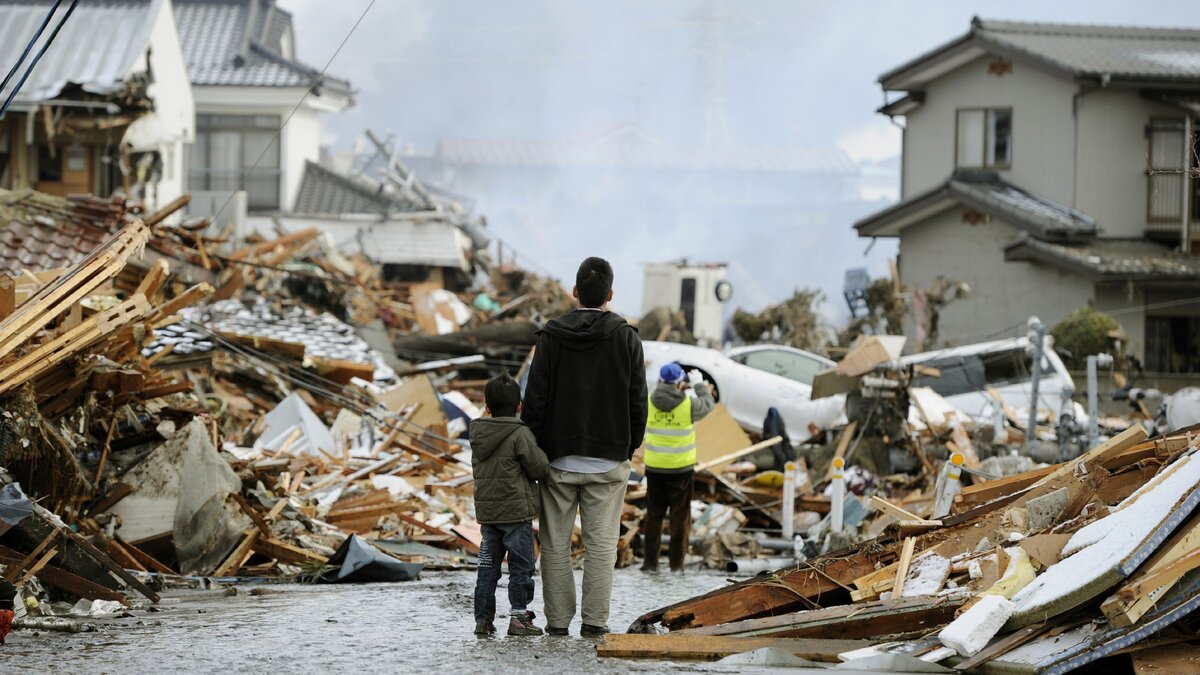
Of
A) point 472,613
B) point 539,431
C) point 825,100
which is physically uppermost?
point 825,100

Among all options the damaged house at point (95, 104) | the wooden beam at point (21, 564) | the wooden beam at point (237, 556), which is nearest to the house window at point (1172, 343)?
the damaged house at point (95, 104)

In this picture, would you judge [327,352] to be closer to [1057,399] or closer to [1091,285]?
[1057,399]

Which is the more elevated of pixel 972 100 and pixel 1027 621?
pixel 972 100

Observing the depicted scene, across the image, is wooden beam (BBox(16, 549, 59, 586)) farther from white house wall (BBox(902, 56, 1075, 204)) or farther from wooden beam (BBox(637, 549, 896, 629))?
white house wall (BBox(902, 56, 1075, 204))

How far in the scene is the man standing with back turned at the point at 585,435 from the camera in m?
8.22

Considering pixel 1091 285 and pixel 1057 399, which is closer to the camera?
pixel 1057 399

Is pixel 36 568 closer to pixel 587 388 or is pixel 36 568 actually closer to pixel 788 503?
pixel 587 388

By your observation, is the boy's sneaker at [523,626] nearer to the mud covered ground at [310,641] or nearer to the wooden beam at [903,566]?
the mud covered ground at [310,641]

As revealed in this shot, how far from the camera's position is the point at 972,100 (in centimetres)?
3638

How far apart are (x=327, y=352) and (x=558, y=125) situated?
81599 millimetres

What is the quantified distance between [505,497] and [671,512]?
17.0ft

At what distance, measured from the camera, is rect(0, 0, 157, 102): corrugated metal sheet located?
27.2 metres

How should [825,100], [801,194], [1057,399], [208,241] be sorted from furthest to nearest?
[825,100], [801,194], [1057,399], [208,241]

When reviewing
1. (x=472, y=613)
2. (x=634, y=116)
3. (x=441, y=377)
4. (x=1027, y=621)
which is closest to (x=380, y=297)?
(x=441, y=377)
